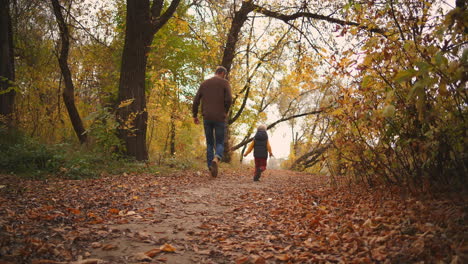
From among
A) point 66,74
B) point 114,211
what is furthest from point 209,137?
point 66,74

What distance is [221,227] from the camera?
11.1ft

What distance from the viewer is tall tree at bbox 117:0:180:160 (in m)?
7.30

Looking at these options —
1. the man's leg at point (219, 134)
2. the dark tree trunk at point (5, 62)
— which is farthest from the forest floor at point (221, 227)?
the dark tree trunk at point (5, 62)

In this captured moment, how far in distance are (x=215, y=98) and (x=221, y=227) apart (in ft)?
14.2

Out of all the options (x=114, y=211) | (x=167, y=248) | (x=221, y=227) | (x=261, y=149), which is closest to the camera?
(x=167, y=248)

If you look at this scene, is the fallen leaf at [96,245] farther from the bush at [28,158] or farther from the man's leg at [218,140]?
the man's leg at [218,140]

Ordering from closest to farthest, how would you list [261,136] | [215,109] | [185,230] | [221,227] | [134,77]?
[185,230]
[221,227]
[215,109]
[134,77]
[261,136]

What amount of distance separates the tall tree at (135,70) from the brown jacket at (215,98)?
1568 mm

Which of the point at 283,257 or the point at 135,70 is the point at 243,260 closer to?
the point at 283,257

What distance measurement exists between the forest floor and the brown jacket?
113 inches

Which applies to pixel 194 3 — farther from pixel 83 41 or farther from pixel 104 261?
pixel 104 261

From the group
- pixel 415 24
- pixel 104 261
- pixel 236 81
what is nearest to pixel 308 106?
pixel 236 81

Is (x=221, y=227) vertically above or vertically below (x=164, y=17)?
below

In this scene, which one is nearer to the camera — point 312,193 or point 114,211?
point 114,211
